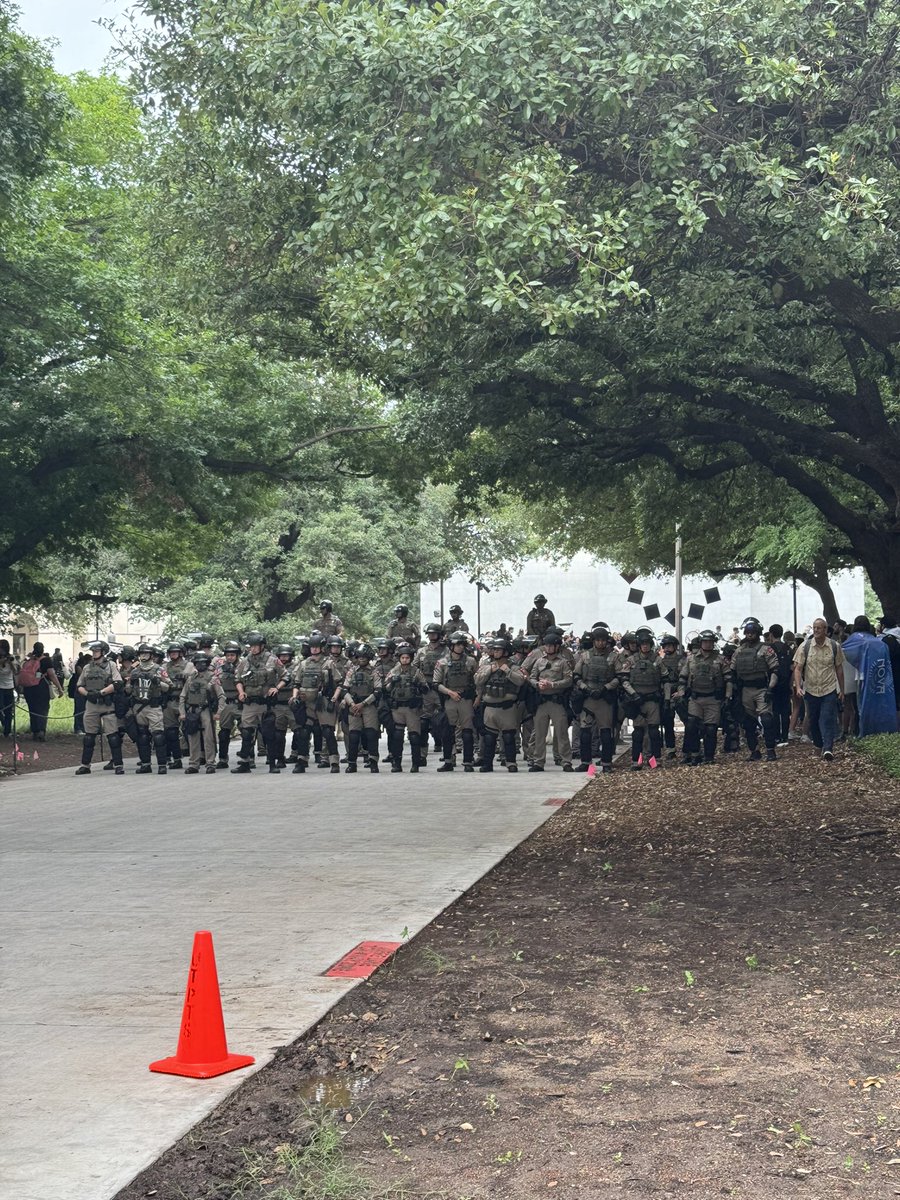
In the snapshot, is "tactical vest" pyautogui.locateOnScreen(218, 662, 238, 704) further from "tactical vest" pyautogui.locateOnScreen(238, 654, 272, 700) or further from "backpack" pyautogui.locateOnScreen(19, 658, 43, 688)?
"backpack" pyautogui.locateOnScreen(19, 658, 43, 688)

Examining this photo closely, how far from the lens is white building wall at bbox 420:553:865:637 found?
2228 inches

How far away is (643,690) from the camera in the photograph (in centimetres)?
1936

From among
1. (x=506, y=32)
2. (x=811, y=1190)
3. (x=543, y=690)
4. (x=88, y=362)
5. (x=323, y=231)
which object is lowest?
(x=811, y=1190)

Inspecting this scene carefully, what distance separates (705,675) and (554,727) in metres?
2.24

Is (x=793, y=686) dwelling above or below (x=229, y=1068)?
above

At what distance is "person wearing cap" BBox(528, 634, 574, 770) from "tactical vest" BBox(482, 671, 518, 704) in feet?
1.01

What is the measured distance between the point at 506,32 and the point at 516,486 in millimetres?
11859

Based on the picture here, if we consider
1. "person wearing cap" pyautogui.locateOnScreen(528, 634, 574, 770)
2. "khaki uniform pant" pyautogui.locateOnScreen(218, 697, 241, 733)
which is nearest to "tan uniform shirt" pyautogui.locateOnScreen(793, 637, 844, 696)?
"person wearing cap" pyautogui.locateOnScreen(528, 634, 574, 770)

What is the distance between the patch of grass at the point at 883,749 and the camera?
16109 mm

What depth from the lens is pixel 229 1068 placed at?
229 inches

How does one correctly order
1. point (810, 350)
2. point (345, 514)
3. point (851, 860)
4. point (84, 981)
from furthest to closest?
point (345, 514) → point (810, 350) → point (851, 860) → point (84, 981)

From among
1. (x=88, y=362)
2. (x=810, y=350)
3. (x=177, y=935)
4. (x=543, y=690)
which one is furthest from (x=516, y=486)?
(x=177, y=935)

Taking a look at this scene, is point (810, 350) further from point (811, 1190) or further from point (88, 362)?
point (811, 1190)

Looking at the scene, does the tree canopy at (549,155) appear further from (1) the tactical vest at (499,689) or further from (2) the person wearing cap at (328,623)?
(2) the person wearing cap at (328,623)
